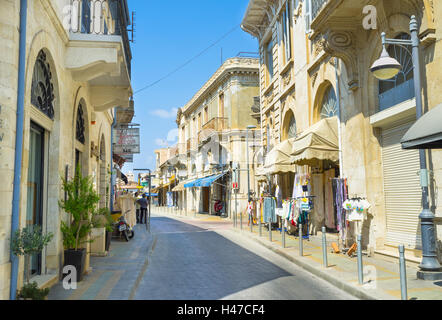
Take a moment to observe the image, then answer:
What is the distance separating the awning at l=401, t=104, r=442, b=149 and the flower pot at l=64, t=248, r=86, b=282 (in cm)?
622

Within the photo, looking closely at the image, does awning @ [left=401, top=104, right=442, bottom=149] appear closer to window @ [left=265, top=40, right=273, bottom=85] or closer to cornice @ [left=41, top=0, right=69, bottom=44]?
cornice @ [left=41, top=0, right=69, bottom=44]

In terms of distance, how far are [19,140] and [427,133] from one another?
6.09m

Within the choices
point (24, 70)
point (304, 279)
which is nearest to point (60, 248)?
point (24, 70)

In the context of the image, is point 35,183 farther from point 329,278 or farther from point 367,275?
point 367,275

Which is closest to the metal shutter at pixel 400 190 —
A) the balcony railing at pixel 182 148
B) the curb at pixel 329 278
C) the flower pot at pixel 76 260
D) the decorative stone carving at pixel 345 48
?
the decorative stone carving at pixel 345 48

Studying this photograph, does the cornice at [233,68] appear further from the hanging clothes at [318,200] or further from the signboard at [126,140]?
the hanging clothes at [318,200]

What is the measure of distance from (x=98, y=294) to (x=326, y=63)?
1018 cm

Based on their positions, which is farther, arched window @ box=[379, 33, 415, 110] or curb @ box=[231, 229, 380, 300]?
arched window @ box=[379, 33, 415, 110]

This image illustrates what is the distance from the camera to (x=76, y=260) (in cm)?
780

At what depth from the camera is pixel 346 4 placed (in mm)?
10156

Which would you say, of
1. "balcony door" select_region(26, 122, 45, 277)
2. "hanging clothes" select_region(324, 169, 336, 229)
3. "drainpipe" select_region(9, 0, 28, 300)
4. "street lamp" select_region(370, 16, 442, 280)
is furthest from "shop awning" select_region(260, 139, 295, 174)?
"drainpipe" select_region(9, 0, 28, 300)

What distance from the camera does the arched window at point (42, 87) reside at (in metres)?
6.99

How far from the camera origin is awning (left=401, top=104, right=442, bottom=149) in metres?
6.49

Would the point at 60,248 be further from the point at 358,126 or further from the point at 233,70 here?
the point at 233,70
